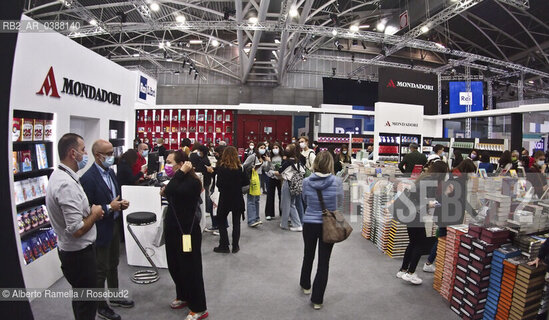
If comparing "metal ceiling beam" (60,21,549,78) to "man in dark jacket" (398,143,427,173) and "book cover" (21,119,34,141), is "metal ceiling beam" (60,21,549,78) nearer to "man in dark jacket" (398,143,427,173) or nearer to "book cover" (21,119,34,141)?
"man in dark jacket" (398,143,427,173)

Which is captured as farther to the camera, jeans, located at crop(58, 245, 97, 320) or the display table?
the display table

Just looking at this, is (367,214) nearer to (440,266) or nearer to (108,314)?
(440,266)

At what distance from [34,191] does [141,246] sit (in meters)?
1.30

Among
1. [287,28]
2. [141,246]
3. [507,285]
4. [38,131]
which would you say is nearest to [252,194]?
[141,246]

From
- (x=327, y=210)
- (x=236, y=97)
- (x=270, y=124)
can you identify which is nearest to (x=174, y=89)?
(x=236, y=97)

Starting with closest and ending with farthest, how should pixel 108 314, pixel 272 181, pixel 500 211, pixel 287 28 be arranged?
pixel 108 314 < pixel 500 211 < pixel 272 181 < pixel 287 28

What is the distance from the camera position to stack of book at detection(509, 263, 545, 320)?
8.36 feet

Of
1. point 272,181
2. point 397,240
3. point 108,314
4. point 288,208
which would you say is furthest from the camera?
point 272,181

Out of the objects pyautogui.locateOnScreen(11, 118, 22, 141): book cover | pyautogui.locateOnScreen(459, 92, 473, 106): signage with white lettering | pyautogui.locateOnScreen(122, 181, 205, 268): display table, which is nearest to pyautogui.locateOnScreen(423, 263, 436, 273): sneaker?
pyautogui.locateOnScreen(122, 181, 205, 268): display table

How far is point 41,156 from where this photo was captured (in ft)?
11.7

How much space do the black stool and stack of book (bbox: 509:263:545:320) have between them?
3482 mm

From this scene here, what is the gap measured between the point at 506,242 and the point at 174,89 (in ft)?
63.2

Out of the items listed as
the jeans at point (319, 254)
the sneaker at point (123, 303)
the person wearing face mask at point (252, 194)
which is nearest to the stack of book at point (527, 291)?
the jeans at point (319, 254)

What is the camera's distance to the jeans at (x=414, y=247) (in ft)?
11.2
